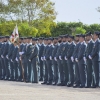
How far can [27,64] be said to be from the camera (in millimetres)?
24781

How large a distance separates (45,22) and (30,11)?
157 cm

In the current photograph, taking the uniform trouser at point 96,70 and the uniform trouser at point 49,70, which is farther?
the uniform trouser at point 49,70

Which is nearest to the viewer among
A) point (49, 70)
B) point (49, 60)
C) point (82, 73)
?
point (82, 73)

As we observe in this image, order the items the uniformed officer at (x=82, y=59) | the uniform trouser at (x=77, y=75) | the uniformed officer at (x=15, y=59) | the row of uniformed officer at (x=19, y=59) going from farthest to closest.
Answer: the uniformed officer at (x=15, y=59), the row of uniformed officer at (x=19, y=59), the uniform trouser at (x=77, y=75), the uniformed officer at (x=82, y=59)

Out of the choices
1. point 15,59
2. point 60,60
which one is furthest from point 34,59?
point 60,60

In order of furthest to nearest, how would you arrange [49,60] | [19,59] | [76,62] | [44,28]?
[44,28] < [19,59] < [49,60] < [76,62]

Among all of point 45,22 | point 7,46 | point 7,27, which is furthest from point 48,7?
point 7,46

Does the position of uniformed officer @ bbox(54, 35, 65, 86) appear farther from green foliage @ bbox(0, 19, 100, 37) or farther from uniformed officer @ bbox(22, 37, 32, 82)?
green foliage @ bbox(0, 19, 100, 37)

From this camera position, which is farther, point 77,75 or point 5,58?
point 5,58

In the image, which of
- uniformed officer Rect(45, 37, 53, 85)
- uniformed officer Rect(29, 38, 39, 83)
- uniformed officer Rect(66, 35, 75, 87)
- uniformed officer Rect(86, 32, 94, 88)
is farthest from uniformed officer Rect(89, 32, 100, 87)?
uniformed officer Rect(29, 38, 39, 83)

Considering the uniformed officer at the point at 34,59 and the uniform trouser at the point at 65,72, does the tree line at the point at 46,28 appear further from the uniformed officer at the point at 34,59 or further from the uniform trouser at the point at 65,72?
the uniform trouser at the point at 65,72

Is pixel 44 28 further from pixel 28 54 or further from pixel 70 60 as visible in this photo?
pixel 70 60

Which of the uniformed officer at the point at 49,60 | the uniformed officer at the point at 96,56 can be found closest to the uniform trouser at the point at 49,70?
the uniformed officer at the point at 49,60

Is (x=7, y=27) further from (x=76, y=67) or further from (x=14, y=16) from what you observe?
(x=76, y=67)
